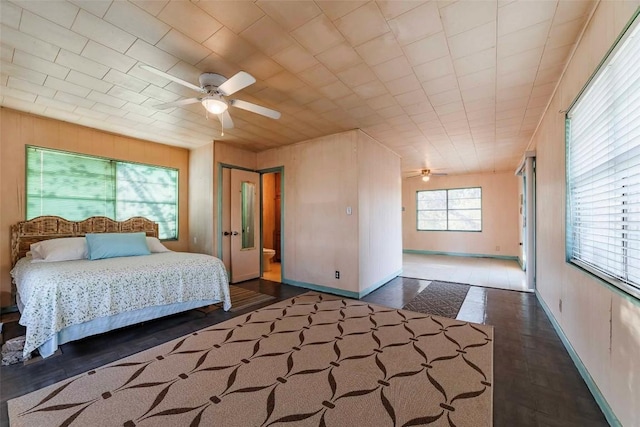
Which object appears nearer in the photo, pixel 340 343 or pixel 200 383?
pixel 200 383

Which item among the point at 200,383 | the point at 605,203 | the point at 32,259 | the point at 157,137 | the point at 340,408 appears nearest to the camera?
Result: the point at 340,408

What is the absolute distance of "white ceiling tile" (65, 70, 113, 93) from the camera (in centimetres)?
268

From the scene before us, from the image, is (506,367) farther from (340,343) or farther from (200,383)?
(200,383)

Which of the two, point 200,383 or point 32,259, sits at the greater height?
point 32,259

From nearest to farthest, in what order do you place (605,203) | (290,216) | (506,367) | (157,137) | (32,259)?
(605,203)
(506,367)
(32,259)
(157,137)
(290,216)

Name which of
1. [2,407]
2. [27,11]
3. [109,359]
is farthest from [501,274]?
A: [27,11]

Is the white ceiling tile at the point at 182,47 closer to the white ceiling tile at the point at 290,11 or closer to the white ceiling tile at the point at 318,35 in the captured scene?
the white ceiling tile at the point at 290,11

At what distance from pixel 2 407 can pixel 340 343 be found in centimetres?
247

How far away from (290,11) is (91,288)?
10.0 ft

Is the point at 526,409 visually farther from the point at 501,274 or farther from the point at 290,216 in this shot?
the point at 501,274

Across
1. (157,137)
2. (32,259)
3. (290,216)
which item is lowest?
(32,259)

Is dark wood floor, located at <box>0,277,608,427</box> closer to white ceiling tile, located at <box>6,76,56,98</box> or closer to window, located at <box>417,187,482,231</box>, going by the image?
white ceiling tile, located at <box>6,76,56,98</box>

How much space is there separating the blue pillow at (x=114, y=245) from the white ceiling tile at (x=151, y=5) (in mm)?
3019

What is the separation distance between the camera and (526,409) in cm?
173
